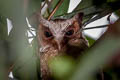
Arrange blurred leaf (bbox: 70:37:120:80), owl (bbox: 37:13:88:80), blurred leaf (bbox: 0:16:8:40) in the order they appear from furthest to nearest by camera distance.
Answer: owl (bbox: 37:13:88:80) < blurred leaf (bbox: 0:16:8:40) < blurred leaf (bbox: 70:37:120:80)

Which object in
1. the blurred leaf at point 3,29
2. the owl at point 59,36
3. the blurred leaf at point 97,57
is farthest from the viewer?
the owl at point 59,36

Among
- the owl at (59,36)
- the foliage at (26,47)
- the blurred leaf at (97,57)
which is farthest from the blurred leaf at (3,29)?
the owl at (59,36)

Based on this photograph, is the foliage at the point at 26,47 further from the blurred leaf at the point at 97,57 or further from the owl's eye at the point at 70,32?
the owl's eye at the point at 70,32

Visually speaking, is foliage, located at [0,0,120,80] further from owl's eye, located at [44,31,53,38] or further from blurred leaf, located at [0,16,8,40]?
owl's eye, located at [44,31,53,38]

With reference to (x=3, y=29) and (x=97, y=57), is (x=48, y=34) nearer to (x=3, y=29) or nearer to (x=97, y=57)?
(x=3, y=29)

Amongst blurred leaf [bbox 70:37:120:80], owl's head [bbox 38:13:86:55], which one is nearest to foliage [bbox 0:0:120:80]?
blurred leaf [bbox 70:37:120:80]

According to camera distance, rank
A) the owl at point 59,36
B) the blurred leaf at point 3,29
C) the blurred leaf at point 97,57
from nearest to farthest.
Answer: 1. the blurred leaf at point 97,57
2. the blurred leaf at point 3,29
3. the owl at point 59,36

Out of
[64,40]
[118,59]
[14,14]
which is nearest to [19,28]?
[14,14]

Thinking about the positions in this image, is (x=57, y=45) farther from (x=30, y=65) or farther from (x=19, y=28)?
(x=19, y=28)

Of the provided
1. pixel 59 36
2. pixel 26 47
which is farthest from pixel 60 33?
pixel 26 47
